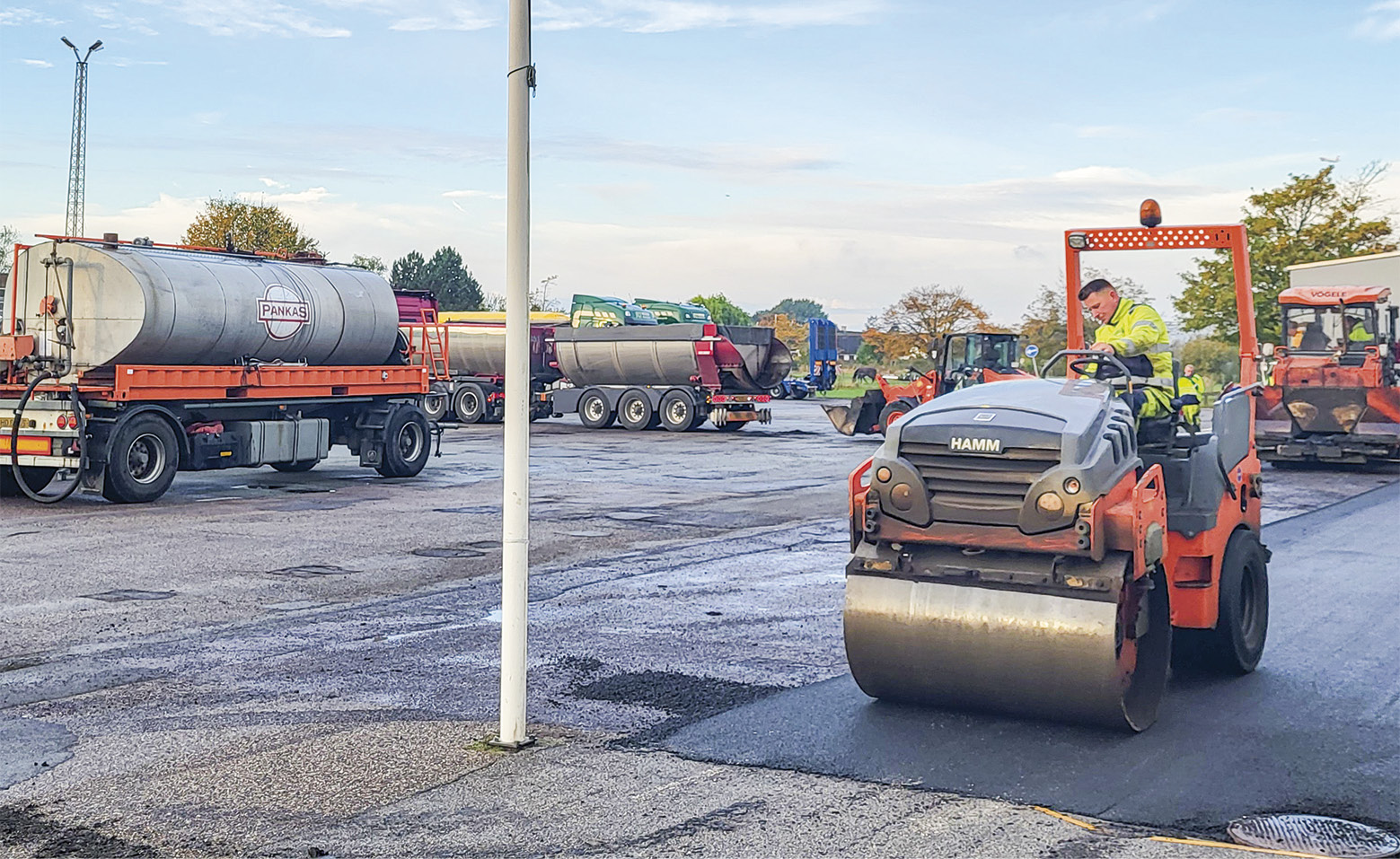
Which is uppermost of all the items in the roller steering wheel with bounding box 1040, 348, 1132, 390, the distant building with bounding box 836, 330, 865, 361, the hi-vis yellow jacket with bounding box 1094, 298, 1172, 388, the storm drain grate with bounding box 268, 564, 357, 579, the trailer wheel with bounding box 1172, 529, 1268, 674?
the distant building with bounding box 836, 330, 865, 361

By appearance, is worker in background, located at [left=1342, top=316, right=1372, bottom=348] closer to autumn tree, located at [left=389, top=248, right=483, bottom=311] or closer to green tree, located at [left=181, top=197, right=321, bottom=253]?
green tree, located at [left=181, top=197, right=321, bottom=253]

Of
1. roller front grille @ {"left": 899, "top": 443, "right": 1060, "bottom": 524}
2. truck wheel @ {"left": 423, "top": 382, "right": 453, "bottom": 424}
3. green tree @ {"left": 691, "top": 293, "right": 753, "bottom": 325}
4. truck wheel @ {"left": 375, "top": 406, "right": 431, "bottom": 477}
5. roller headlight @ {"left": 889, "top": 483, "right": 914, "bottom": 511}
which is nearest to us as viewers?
roller front grille @ {"left": 899, "top": 443, "right": 1060, "bottom": 524}

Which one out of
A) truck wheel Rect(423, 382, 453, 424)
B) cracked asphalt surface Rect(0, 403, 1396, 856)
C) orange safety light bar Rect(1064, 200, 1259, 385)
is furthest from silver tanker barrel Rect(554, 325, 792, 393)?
orange safety light bar Rect(1064, 200, 1259, 385)

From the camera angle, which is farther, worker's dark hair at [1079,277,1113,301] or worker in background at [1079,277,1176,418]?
worker's dark hair at [1079,277,1113,301]

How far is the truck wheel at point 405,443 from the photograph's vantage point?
20.2m

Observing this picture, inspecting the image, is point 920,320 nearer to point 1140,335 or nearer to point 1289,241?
point 1289,241

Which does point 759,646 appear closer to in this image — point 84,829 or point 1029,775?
point 1029,775

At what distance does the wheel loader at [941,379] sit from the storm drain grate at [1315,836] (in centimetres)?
1863

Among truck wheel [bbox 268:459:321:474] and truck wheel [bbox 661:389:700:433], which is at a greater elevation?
truck wheel [bbox 661:389:700:433]

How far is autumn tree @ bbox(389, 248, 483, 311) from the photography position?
3241 inches

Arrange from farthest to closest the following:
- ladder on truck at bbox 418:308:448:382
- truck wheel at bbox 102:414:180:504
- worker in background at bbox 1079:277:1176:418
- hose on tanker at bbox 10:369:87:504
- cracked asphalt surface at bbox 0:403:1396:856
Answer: ladder on truck at bbox 418:308:448:382 < truck wheel at bbox 102:414:180:504 < hose on tanker at bbox 10:369:87:504 < worker in background at bbox 1079:277:1176:418 < cracked asphalt surface at bbox 0:403:1396:856

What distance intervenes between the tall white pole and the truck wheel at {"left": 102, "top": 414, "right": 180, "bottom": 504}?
11.4 metres

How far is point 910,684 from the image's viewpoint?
651 cm

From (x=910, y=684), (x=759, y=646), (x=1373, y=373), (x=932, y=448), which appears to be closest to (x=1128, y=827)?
(x=910, y=684)
